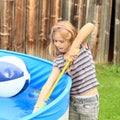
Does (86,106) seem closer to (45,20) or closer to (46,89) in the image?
(46,89)

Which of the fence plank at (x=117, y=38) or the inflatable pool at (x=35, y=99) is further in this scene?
the fence plank at (x=117, y=38)

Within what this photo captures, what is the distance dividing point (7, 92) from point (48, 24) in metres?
2.25

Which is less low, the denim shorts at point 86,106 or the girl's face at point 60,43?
the girl's face at point 60,43

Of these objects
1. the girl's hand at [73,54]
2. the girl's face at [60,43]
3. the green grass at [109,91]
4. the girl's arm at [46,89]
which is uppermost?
the girl's face at [60,43]

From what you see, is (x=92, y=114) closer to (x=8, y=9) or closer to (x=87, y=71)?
(x=87, y=71)

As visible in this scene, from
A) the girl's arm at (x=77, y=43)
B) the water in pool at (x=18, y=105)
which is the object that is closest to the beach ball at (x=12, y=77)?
the water in pool at (x=18, y=105)

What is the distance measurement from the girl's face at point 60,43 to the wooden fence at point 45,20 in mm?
2789

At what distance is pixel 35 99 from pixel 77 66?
2.84ft

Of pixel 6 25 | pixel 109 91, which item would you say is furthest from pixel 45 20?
pixel 109 91

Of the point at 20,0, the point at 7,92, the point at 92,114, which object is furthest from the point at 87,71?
the point at 20,0

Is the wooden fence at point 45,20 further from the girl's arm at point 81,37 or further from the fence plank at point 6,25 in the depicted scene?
the girl's arm at point 81,37

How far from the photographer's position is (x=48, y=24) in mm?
6344

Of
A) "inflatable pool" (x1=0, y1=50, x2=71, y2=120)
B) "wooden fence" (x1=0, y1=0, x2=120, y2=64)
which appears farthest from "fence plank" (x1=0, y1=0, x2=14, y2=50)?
"inflatable pool" (x1=0, y1=50, x2=71, y2=120)

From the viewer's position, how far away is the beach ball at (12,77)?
13.8 ft
